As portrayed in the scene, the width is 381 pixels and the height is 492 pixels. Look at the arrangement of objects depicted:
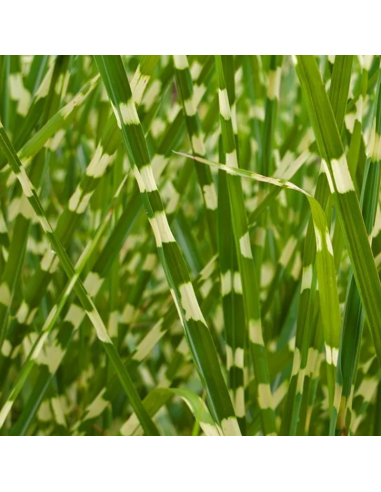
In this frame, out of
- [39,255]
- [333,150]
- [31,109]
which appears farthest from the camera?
[39,255]

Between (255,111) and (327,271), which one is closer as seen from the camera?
(327,271)

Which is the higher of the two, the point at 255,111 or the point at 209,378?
the point at 255,111

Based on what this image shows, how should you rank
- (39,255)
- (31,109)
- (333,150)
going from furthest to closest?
(39,255) < (31,109) < (333,150)
